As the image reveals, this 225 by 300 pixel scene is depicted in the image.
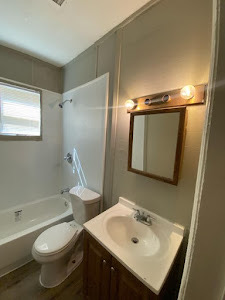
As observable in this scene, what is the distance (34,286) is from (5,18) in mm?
2662

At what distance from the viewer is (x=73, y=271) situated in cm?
156

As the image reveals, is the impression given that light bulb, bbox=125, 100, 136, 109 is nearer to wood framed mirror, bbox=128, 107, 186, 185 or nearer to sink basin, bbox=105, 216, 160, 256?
wood framed mirror, bbox=128, 107, 186, 185

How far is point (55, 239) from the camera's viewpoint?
142 centimetres

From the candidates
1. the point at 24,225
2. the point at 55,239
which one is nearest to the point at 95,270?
the point at 55,239

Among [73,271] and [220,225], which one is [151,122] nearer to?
[220,225]

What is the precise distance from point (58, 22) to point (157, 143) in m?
1.53

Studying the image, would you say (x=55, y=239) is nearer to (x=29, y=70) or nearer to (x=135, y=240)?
(x=135, y=240)

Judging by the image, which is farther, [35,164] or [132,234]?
[35,164]

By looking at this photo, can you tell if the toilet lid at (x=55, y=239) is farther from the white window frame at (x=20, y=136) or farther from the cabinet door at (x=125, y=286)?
the white window frame at (x=20, y=136)

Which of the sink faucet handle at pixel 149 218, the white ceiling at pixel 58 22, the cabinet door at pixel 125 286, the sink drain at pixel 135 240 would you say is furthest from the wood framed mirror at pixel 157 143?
the white ceiling at pixel 58 22

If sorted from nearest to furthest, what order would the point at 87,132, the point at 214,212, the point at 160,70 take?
the point at 214,212 < the point at 160,70 < the point at 87,132

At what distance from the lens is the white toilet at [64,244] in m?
1.32

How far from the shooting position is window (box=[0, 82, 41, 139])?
1890 mm

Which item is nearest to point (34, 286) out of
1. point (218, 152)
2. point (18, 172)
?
point (18, 172)
